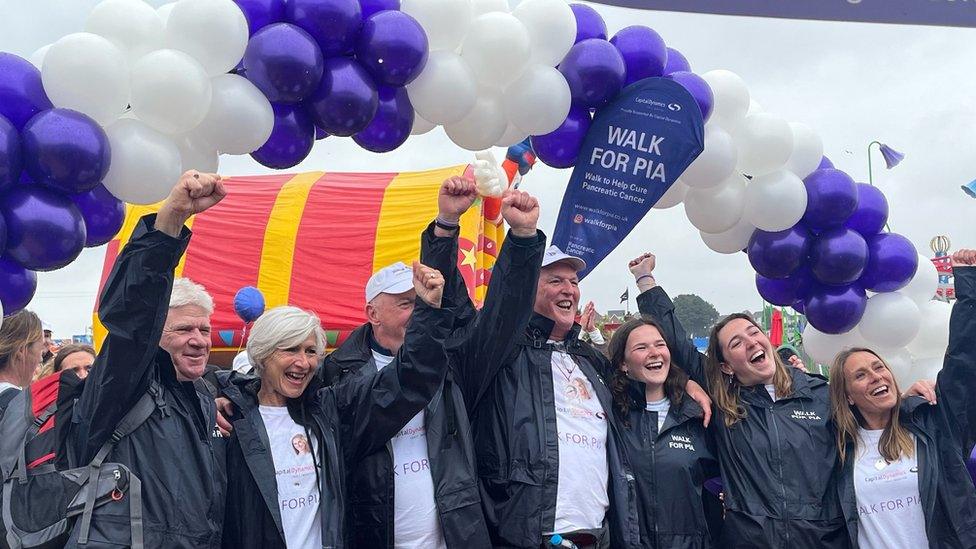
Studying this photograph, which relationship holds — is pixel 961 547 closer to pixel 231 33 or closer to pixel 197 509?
pixel 197 509

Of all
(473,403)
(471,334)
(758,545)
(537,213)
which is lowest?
(758,545)

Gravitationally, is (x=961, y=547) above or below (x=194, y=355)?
below

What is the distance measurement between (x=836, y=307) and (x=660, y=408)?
1.30 m

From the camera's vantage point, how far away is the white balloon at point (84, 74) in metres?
2.96

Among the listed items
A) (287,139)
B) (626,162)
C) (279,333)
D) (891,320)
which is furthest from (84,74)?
(891,320)

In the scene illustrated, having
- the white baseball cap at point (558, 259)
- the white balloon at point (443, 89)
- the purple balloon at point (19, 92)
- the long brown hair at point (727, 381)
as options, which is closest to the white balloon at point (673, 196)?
the long brown hair at point (727, 381)

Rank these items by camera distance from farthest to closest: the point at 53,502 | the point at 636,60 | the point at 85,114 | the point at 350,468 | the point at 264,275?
the point at 264,275 < the point at 636,60 < the point at 350,468 < the point at 85,114 < the point at 53,502

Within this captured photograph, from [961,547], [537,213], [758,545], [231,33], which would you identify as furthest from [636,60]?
[961,547]

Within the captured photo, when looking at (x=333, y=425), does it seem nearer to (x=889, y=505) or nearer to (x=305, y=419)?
(x=305, y=419)

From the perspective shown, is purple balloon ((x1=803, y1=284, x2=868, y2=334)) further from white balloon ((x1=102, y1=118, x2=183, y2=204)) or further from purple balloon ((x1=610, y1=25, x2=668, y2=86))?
white balloon ((x1=102, y1=118, x2=183, y2=204))

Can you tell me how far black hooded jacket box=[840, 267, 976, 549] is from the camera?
3.37m

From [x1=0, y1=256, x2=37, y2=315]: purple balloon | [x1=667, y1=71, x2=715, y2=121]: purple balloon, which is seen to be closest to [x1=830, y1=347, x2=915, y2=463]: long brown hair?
[x1=667, y1=71, x2=715, y2=121]: purple balloon

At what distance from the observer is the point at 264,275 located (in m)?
10.5

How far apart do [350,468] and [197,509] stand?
0.65m
